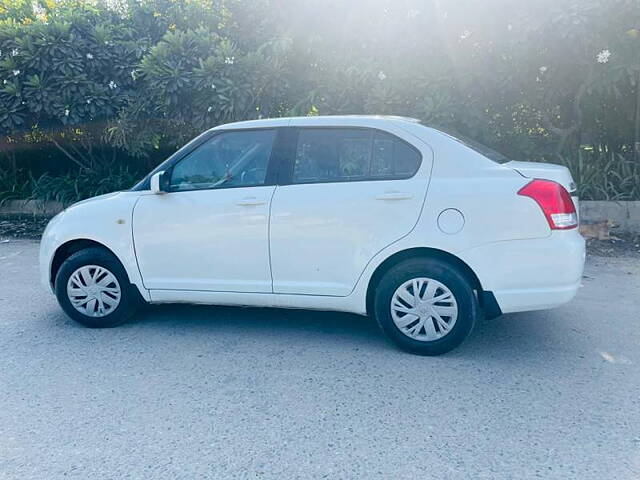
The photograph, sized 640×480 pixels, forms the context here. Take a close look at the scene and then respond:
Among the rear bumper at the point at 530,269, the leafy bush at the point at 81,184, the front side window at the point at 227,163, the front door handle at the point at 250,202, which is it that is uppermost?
the front side window at the point at 227,163

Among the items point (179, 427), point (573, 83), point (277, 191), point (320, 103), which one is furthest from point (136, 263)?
point (573, 83)

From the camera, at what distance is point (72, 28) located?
8.74 metres

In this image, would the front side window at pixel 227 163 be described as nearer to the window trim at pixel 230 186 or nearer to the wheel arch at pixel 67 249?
the window trim at pixel 230 186

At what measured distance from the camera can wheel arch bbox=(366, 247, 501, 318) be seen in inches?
152

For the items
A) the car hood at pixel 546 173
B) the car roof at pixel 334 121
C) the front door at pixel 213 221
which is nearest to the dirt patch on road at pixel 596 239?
the car hood at pixel 546 173

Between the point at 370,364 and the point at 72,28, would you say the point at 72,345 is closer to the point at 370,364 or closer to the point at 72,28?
the point at 370,364

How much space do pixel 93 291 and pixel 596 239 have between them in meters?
6.08

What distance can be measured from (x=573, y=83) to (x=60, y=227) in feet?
22.1

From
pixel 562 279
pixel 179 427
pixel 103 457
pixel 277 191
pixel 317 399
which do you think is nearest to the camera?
pixel 103 457

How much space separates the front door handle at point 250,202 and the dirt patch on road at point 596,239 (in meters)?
4.63

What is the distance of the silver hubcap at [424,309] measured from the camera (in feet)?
12.7

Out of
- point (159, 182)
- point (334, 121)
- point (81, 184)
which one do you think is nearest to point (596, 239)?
point (334, 121)

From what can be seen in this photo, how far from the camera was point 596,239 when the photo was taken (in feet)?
24.1

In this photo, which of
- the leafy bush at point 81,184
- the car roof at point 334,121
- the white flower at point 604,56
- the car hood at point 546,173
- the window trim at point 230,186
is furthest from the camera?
the leafy bush at point 81,184
